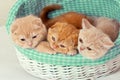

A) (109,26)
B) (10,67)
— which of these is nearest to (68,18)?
(109,26)

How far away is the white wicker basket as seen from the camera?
749 mm

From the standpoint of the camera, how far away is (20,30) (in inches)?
29.6

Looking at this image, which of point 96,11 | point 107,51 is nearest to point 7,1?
point 96,11

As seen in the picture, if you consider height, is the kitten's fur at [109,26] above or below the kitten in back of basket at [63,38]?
below

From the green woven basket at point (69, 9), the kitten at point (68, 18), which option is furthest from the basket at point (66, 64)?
the kitten at point (68, 18)

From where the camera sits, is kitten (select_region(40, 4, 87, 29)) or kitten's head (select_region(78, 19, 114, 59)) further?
kitten (select_region(40, 4, 87, 29))

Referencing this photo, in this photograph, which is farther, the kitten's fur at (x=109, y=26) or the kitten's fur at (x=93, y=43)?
the kitten's fur at (x=109, y=26)

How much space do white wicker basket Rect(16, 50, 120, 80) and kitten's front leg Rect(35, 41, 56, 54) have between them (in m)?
0.04

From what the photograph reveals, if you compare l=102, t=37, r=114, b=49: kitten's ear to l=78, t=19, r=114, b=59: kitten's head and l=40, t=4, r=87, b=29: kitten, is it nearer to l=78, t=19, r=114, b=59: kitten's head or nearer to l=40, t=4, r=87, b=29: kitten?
l=78, t=19, r=114, b=59: kitten's head

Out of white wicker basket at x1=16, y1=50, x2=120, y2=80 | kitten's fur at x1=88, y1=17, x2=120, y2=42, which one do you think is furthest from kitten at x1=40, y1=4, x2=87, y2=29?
white wicker basket at x1=16, y1=50, x2=120, y2=80

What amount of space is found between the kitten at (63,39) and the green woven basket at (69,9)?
0.02 metres

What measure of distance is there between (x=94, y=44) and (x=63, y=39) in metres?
0.09

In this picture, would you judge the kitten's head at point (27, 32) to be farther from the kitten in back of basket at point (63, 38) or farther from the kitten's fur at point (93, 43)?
the kitten's fur at point (93, 43)

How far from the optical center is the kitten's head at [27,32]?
749mm
